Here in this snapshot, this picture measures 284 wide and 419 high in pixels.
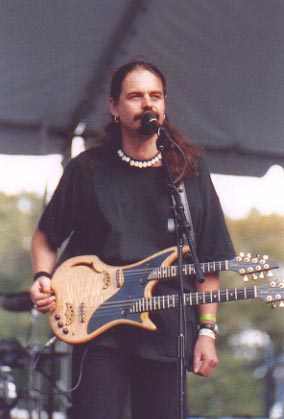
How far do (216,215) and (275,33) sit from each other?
1.89 meters

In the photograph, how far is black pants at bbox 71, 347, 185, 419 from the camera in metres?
2.24

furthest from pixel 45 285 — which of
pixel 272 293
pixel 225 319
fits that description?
pixel 225 319

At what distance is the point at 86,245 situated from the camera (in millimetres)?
2535

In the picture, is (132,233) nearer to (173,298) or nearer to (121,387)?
(173,298)

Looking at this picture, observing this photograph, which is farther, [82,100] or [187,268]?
[82,100]

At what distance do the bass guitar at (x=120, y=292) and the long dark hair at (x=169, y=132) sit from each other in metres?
0.33

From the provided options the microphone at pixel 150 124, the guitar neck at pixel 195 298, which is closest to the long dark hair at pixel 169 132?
the microphone at pixel 150 124

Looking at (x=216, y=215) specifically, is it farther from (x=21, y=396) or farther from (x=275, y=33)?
(x=21, y=396)

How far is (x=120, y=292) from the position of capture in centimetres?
244

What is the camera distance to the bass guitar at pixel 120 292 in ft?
7.73

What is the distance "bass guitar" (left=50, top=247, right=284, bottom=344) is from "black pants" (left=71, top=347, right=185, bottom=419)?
4.5 inches

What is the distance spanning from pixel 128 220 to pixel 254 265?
446 millimetres

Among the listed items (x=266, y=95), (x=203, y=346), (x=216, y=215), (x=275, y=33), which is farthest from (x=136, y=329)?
(x=266, y=95)

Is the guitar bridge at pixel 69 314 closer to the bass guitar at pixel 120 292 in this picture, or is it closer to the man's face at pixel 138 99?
the bass guitar at pixel 120 292
